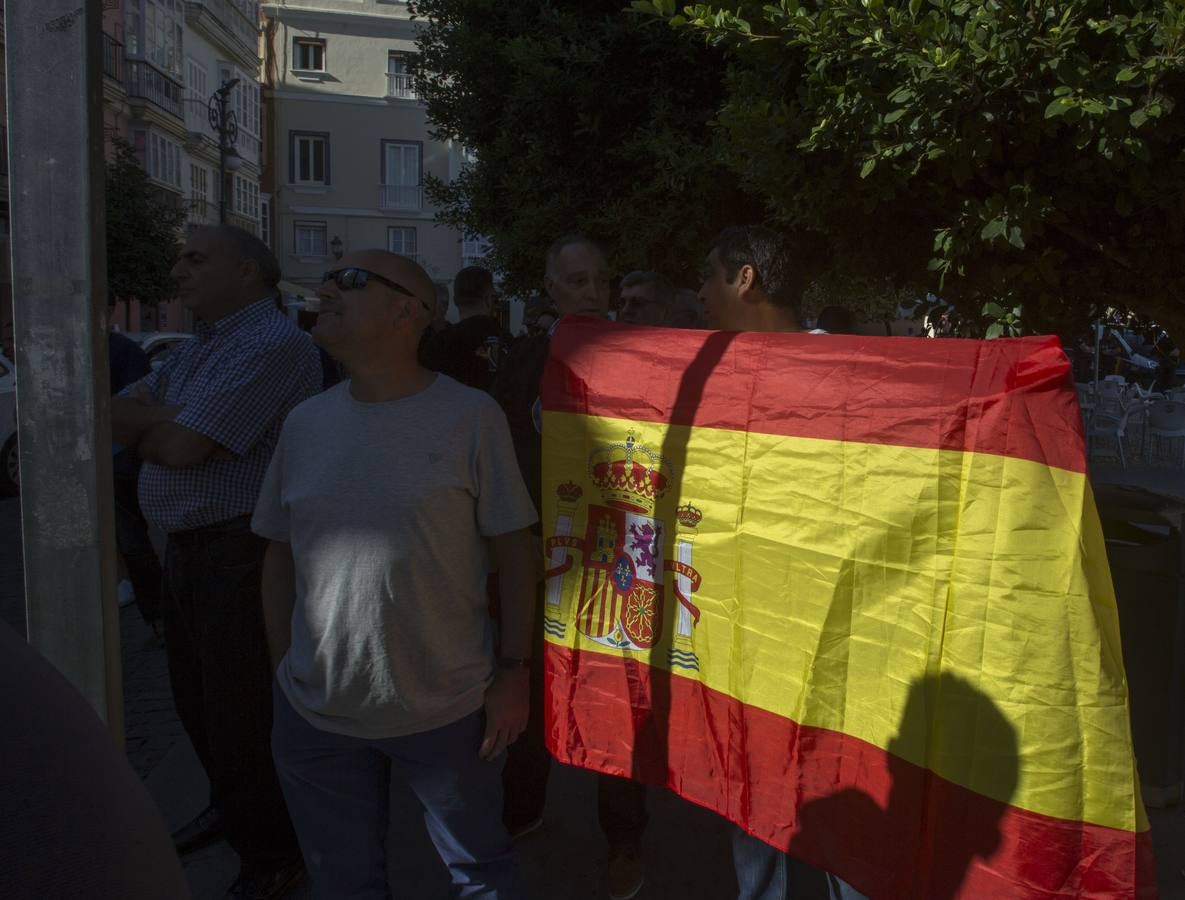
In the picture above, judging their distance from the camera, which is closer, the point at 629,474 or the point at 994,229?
the point at 629,474

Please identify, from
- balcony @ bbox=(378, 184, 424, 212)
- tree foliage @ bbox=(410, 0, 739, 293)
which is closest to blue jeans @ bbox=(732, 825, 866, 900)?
tree foliage @ bbox=(410, 0, 739, 293)

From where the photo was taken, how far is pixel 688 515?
271cm

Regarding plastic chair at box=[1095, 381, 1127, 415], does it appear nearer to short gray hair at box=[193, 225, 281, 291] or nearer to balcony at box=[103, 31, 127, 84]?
short gray hair at box=[193, 225, 281, 291]

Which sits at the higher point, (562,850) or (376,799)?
(376,799)

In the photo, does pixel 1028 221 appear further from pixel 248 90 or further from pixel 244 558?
pixel 248 90

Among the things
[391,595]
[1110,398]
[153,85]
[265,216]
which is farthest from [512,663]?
[265,216]

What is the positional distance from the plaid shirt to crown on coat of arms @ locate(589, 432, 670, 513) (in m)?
0.94

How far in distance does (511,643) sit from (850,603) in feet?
2.50

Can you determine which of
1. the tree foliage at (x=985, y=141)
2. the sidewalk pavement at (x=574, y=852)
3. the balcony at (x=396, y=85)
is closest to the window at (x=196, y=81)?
the balcony at (x=396, y=85)

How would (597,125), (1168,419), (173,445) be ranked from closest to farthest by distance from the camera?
(173,445) < (597,125) < (1168,419)

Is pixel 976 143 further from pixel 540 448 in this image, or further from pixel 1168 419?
pixel 1168 419

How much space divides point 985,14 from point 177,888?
3.24m

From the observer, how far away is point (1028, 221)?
3.94 metres

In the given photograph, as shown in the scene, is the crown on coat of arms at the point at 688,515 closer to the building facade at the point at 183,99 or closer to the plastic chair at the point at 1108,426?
the plastic chair at the point at 1108,426
